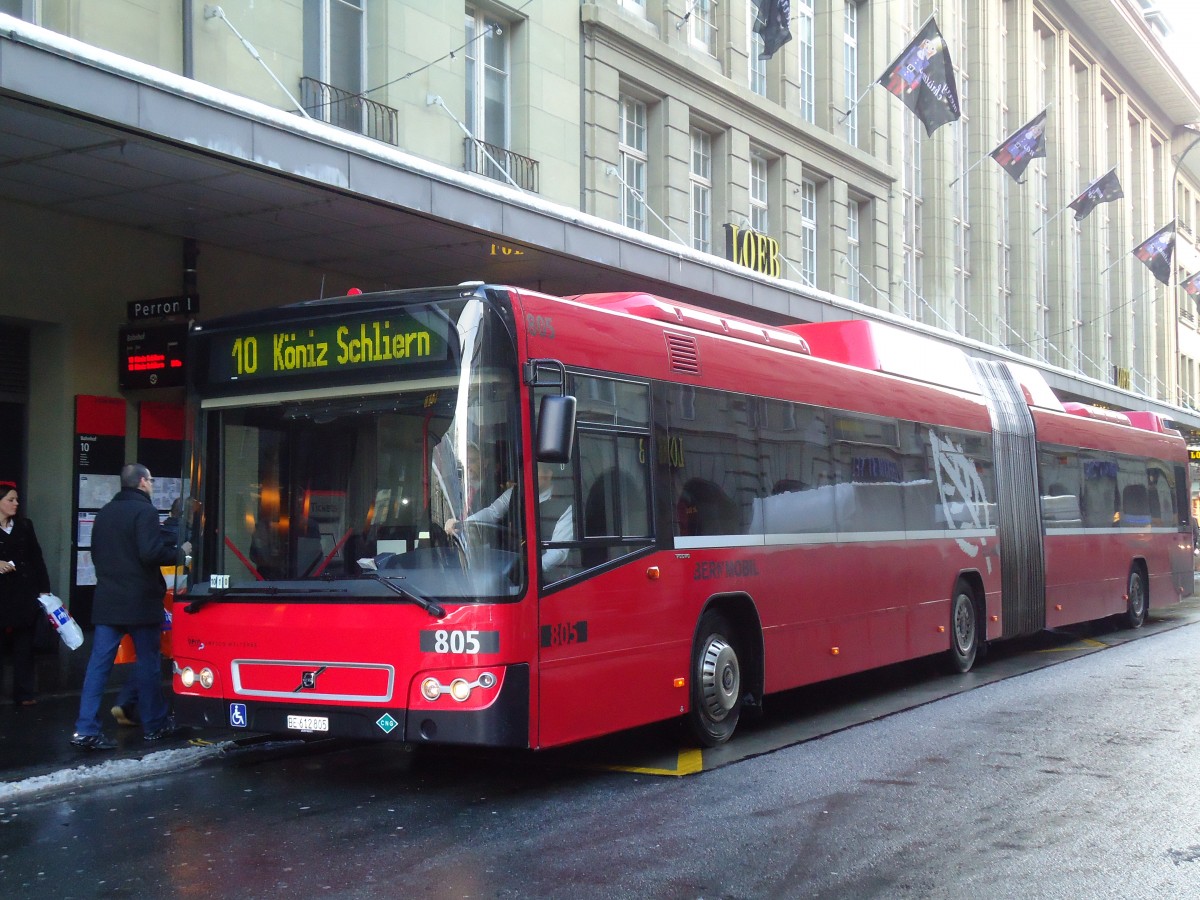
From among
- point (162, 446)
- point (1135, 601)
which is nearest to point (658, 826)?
point (162, 446)

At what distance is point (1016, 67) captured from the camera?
4000cm

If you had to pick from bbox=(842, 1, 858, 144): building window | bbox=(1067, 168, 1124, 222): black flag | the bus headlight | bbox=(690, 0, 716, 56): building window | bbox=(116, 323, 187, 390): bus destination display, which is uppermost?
bbox=(842, 1, 858, 144): building window

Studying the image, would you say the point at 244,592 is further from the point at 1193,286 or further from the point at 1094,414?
the point at 1193,286

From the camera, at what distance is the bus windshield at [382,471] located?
7.28 metres

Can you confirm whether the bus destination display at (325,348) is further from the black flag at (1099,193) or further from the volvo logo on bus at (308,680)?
the black flag at (1099,193)

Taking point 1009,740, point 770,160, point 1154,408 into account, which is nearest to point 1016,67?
point 1154,408

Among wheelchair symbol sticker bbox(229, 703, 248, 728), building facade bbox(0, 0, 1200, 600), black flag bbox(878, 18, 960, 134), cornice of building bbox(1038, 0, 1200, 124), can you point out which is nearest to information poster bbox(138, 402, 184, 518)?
building facade bbox(0, 0, 1200, 600)

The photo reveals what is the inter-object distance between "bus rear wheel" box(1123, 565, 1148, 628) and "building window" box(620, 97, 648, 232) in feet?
28.9

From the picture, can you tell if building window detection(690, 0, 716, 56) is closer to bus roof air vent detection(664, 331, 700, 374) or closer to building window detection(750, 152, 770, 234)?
building window detection(750, 152, 770, 234)

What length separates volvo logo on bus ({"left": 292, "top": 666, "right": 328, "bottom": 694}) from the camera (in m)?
7.55

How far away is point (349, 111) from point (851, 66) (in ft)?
55.7

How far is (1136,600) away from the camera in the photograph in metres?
19.2

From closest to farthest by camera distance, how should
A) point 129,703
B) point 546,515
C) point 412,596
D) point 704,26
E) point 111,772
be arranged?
point 412,596
point 546,515
point 111,772
point 129,703
point 704,26

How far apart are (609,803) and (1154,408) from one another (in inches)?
1349
